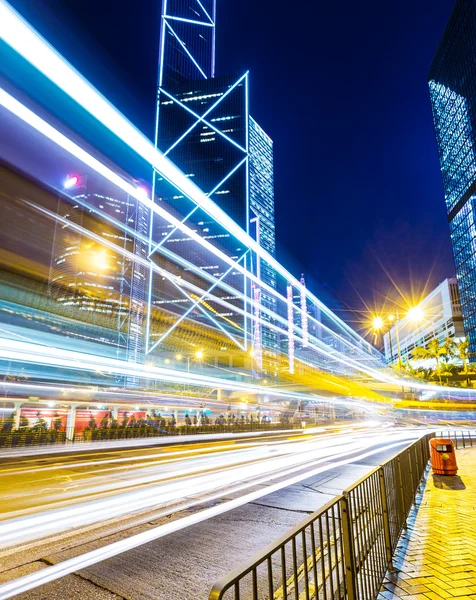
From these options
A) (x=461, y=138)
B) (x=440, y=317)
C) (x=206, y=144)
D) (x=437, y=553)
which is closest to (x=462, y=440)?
(x=437, y=553)

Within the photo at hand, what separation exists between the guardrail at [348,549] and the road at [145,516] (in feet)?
2.62

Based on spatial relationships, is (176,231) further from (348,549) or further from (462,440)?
(348,549)

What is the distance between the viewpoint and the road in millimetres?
4461

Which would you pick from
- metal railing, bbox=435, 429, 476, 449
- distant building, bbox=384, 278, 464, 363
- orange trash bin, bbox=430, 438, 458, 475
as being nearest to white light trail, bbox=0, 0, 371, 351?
orange trash bin, bbox=430, 438, 458, 475

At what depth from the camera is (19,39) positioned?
1074 cm

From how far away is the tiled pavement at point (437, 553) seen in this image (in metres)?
3.88

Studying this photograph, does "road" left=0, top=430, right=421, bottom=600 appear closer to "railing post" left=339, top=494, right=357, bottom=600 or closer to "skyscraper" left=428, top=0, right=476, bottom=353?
"railing post" left=339, top=494, right=357, bottom=600

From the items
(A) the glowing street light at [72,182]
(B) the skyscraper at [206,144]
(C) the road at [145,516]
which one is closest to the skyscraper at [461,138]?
(B) the skyscraper at [206,144]

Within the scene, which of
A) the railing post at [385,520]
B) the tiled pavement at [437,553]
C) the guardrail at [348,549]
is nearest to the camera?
the guardrail at [348,549]

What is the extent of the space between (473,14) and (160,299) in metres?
99.6

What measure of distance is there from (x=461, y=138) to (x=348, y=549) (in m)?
111

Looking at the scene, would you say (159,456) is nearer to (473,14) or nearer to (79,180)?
(79,180)

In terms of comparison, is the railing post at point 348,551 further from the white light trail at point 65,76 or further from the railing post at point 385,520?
the white light trail at point 65,76

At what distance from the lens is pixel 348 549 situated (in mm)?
3020
